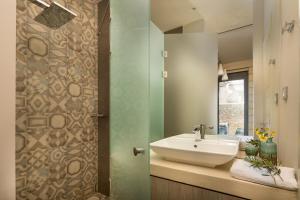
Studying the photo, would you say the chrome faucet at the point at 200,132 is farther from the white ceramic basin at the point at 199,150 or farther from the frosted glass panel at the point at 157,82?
the frosted glass panel at the point at 157,82

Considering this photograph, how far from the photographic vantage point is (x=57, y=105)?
1444mm

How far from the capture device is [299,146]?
32.4 inches

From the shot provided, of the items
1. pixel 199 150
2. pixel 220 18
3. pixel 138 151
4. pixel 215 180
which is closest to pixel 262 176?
pixel 215 180

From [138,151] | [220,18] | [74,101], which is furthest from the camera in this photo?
[220,18]

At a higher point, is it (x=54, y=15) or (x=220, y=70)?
(x=54, y=15)

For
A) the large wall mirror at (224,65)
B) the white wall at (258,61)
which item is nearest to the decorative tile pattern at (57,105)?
the large wall mirror at (224,65)

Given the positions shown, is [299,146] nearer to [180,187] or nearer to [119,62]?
[180,187]

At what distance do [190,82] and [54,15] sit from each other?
1.31 m

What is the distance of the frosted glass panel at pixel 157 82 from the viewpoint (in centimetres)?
171

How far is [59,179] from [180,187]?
3.19ft

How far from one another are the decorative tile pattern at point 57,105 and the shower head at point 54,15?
15mm

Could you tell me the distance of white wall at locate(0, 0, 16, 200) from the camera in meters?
0.64

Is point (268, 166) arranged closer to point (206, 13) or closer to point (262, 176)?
point (262, 176)

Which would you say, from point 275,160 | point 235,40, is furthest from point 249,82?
point 275,160
